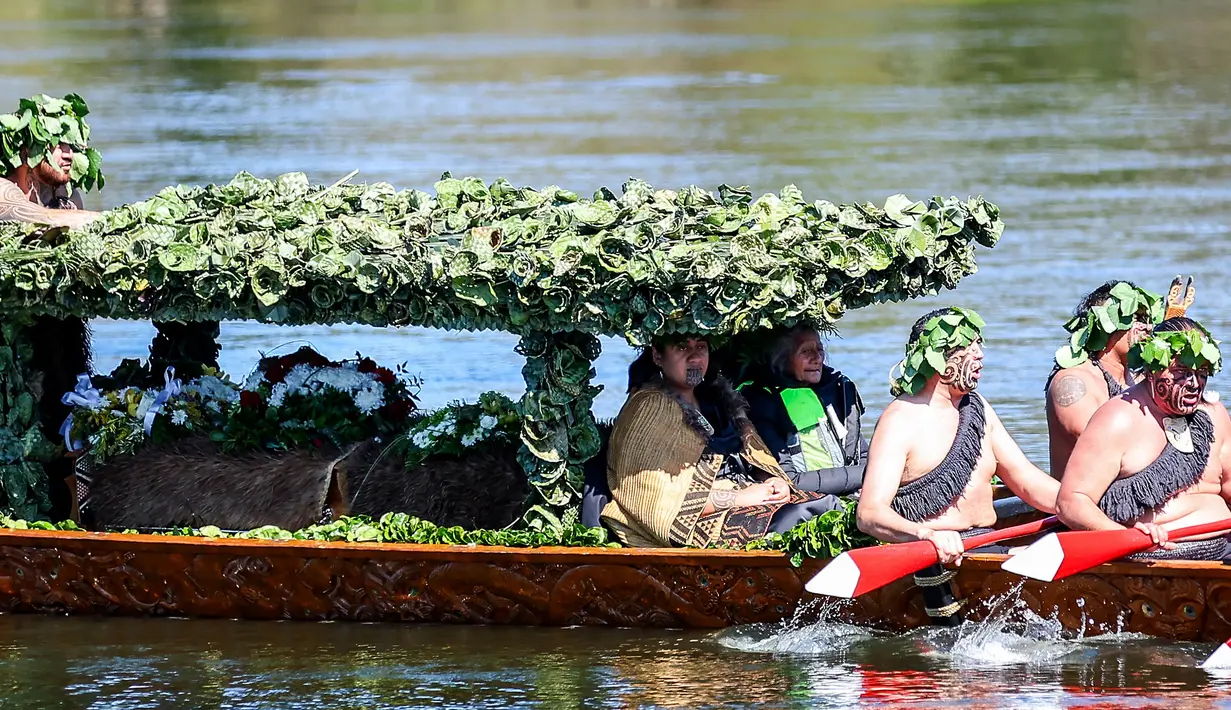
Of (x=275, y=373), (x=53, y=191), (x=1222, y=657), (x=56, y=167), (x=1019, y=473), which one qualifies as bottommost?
(x=1222, y=657)

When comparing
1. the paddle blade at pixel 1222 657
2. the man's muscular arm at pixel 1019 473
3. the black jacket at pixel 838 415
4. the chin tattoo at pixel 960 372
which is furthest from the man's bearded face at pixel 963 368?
the paddle blade at pixel 1222 657

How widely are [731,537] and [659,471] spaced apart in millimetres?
441

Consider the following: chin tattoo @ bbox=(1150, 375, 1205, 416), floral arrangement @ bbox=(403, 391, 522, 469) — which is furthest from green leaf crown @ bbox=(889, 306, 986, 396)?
floral arrangement @ bbox=(403, 391, 522, 469)

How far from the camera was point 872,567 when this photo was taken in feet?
30.8

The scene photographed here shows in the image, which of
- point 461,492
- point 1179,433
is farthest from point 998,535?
point 461,492

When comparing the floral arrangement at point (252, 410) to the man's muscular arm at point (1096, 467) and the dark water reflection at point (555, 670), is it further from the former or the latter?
the man's muscular arm at point (1096, 467)

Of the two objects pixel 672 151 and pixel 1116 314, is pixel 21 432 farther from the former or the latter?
pixel 672 151

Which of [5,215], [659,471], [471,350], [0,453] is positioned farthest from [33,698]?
[471,350]

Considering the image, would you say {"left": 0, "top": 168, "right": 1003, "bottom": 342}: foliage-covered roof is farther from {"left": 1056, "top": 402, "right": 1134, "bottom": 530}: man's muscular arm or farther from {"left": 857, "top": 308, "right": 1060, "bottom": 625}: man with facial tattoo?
{"left": 1056, "top": 402, "right": 1134, "bottom": 530}: man's muscular arm

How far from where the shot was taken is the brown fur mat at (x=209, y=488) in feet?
35.5

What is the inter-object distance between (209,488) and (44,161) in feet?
5.86

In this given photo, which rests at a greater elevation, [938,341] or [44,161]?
[44,161]

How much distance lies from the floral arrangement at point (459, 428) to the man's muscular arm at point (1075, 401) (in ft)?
8.33

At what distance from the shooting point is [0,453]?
1092 centimetres
